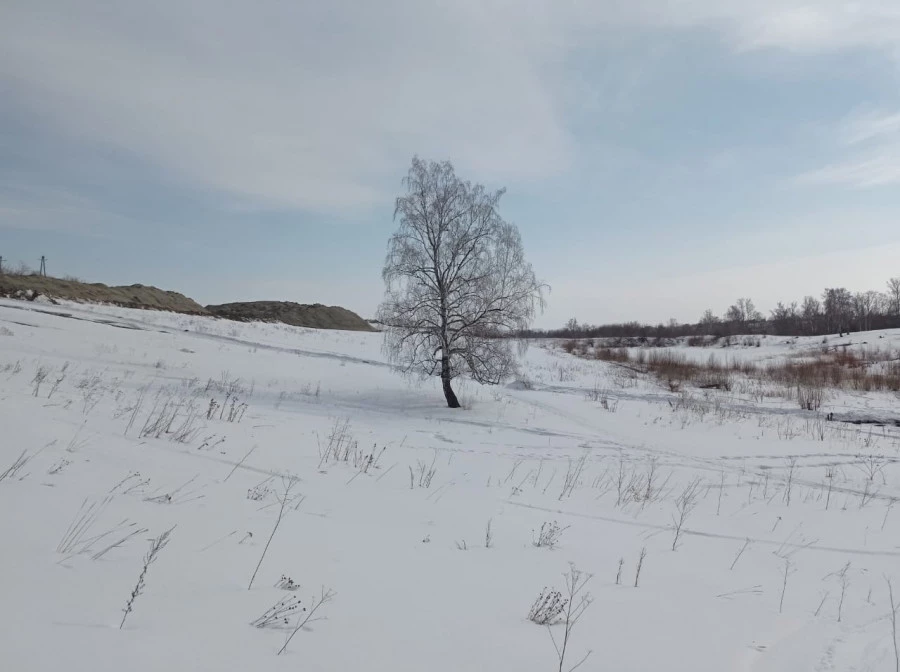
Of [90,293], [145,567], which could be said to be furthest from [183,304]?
[145,567]

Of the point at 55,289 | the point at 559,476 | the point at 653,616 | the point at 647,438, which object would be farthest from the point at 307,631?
the point at 55,289

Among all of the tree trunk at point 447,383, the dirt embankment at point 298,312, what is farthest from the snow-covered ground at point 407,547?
the dirt embankment at point 298,312

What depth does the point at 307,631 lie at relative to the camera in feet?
7.22

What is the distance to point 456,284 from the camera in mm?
14195

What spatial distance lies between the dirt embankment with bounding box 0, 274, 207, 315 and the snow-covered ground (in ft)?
109

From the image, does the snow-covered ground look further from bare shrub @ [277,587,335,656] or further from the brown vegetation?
the brown vegetation

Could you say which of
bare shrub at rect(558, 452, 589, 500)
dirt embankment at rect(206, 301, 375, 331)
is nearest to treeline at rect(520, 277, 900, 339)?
dirt embankment at rect(206, 301, 375, 331)

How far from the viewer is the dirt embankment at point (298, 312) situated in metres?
64.5

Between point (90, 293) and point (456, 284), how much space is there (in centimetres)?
4702

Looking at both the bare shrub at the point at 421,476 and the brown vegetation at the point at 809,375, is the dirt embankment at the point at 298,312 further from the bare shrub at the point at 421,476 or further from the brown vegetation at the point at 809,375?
the bare shrub at the point at 421,476

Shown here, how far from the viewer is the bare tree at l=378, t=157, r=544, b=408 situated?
552 inches

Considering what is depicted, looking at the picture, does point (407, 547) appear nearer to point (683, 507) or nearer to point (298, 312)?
point (683, 507)

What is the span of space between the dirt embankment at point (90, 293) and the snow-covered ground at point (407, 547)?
33260 millimetres

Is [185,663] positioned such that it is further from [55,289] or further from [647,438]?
[55,289]
